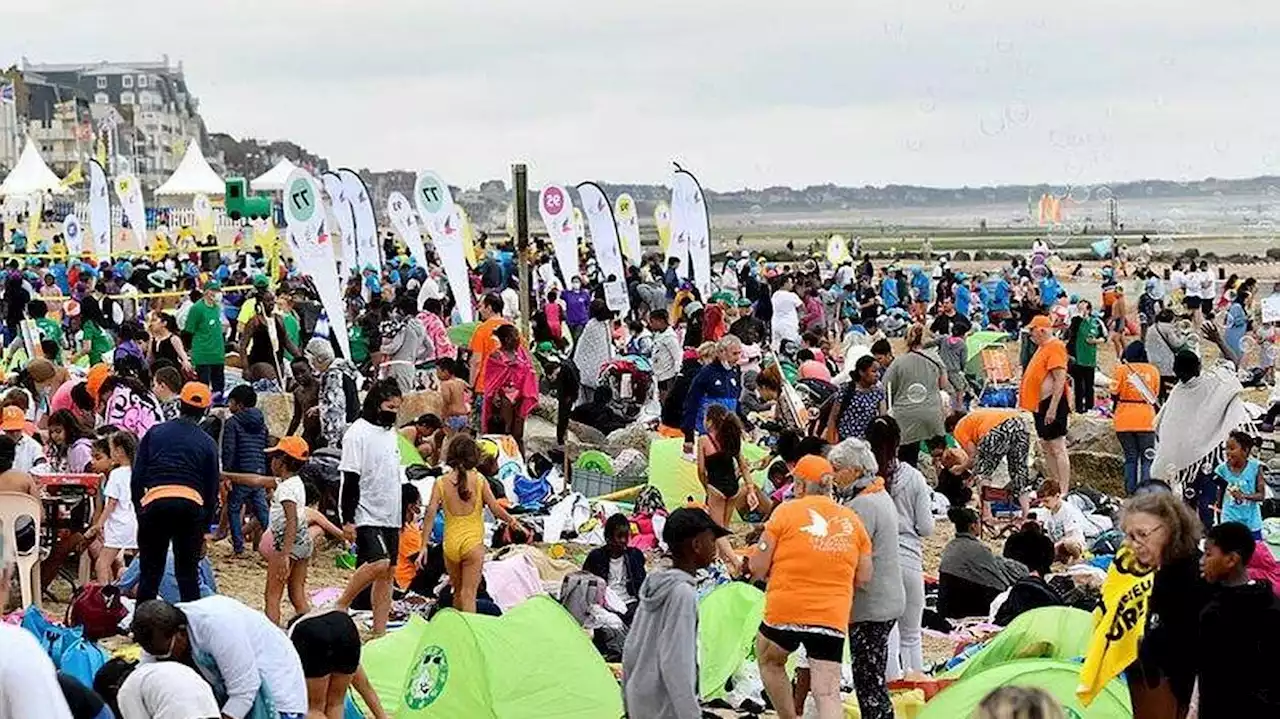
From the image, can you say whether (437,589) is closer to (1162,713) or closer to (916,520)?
(916,520)

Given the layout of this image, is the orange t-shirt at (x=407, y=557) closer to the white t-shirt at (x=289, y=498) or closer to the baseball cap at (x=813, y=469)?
the white t-shirt at (x=289, y=498)

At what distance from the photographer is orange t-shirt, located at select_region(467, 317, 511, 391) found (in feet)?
44.1

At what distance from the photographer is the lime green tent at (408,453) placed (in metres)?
11.7

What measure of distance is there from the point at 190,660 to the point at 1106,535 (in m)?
6.95

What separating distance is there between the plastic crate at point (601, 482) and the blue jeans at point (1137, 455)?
3384mm

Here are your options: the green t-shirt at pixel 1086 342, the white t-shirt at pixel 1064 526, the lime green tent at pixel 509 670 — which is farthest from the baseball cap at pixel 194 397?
the green t-shirt at pixel 1086 342

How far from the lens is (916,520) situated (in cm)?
780

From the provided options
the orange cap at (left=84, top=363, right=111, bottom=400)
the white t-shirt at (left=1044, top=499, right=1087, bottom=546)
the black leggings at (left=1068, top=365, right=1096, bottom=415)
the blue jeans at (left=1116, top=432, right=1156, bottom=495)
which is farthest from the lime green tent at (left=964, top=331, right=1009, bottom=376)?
the orange cap at (left=84, top=363, right=111, bottom=400)

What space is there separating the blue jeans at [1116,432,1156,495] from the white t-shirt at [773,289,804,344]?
24.0 feet

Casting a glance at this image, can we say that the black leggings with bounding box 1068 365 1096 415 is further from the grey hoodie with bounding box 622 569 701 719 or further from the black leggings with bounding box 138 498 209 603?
the grey hoodie with bounding box 622 569 701 719

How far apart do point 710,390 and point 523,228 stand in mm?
5524

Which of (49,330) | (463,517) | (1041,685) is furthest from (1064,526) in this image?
(49,330)

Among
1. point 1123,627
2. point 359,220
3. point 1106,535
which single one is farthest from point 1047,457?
point 359,220

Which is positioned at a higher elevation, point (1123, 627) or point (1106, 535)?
point (1123, 627)
